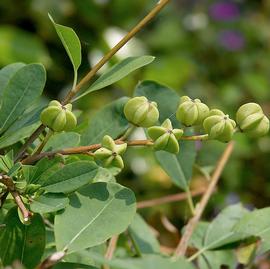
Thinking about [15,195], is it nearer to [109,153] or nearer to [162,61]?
[109,153]

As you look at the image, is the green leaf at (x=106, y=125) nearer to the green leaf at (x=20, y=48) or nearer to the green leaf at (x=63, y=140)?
the green leaf at (x=63, y=140)

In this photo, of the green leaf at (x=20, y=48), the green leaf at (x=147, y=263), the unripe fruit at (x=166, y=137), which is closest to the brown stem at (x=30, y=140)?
the unripe fruit at (x=166, y=137)

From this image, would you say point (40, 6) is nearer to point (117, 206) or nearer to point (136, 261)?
point (117, 206)

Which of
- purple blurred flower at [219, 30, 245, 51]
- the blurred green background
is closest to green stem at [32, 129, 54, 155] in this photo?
the blurred green background

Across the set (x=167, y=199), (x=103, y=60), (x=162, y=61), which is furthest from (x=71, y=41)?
(x=162, y=61)

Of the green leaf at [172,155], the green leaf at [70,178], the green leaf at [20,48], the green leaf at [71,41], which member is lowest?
the green leaf at [20,48]

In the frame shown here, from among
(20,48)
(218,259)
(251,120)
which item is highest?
(251,120)
